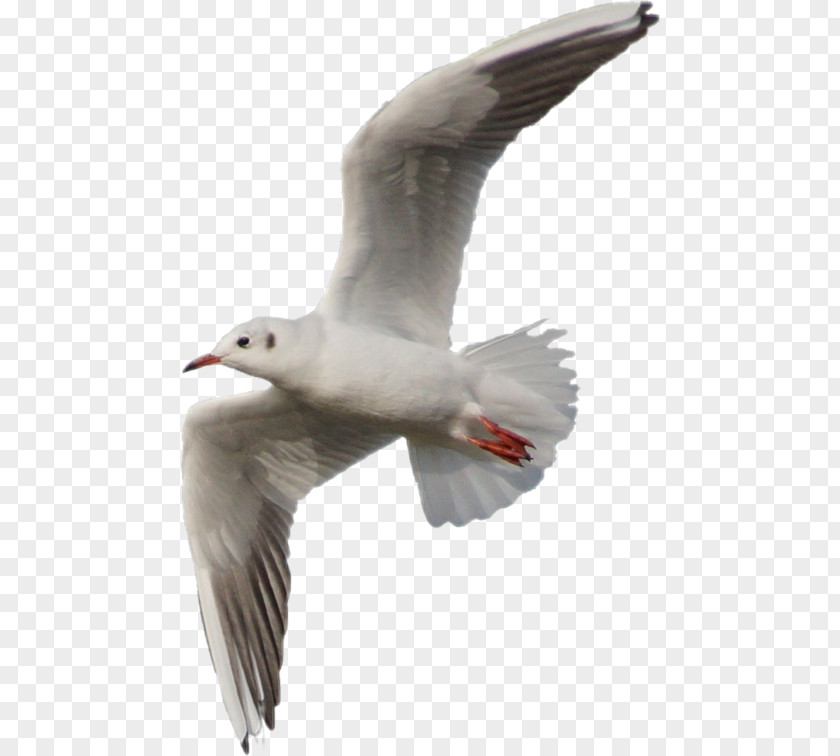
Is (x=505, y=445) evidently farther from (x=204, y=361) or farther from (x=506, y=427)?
(x=204, y=361)

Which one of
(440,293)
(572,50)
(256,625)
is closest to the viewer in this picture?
(572,50)

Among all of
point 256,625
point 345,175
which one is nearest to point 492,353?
point 345,175

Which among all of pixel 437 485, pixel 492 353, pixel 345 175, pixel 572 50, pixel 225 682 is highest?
pixel 572 50

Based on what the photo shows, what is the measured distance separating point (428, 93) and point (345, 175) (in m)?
0.49

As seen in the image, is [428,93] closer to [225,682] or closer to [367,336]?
[367,336]

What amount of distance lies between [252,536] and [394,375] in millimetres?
1324

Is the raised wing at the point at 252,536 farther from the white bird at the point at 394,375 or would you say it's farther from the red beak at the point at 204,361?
the red beak at the point at 204,361

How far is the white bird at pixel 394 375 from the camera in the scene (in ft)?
23.6

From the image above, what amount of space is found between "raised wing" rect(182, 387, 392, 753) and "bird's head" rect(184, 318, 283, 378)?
2.48 ft

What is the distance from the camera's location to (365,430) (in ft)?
25.8

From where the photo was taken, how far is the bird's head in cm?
730

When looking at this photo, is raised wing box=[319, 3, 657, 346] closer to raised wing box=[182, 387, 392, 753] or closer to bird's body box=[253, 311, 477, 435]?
bird's body box=[253, 311, 477, 435]

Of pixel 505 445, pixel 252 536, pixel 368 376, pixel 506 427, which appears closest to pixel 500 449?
pixel 505 445

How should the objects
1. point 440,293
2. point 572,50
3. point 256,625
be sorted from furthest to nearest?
point 256,625
point 440,293
point 572,50
